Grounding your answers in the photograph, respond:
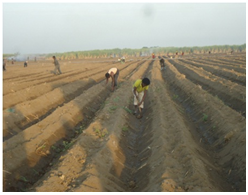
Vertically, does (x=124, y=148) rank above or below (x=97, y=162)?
below

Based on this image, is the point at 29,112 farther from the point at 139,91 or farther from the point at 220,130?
the point at 220,130

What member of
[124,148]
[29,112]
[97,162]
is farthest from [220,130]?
[29,112]

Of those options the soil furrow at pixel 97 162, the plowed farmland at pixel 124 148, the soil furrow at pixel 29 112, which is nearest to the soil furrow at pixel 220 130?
the plowed farmland at pixel 124 148

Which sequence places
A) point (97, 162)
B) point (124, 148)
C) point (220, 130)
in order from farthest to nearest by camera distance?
point (220, 130) → point (124, 148) → point (97, 162)

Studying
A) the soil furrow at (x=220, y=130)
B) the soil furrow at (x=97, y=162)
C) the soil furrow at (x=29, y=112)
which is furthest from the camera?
the soil furrow at (x=29, y=112)

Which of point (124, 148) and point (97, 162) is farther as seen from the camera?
point (124, 148)

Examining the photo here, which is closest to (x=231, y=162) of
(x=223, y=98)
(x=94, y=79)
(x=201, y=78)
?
(x=223, y=98)

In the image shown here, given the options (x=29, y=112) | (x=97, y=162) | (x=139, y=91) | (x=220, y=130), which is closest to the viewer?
(x=97, y=162)

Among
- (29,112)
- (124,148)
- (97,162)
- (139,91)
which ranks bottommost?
(29,112)

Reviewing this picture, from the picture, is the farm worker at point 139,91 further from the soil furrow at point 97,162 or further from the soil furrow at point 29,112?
the soil furrow at point 29,112

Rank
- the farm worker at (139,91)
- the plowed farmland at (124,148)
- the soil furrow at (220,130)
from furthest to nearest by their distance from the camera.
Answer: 1. the farm worker at (139,91)
2. the soil furrow at (220,130)
3. the plowed farmland at (124,148)

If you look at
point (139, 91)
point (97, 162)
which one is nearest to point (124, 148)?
point (97, 162)

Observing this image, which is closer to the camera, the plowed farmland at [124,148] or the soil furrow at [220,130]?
the plowed farmland at [124,148]

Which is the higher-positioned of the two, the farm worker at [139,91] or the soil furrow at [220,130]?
the farm worker at [139,91]
